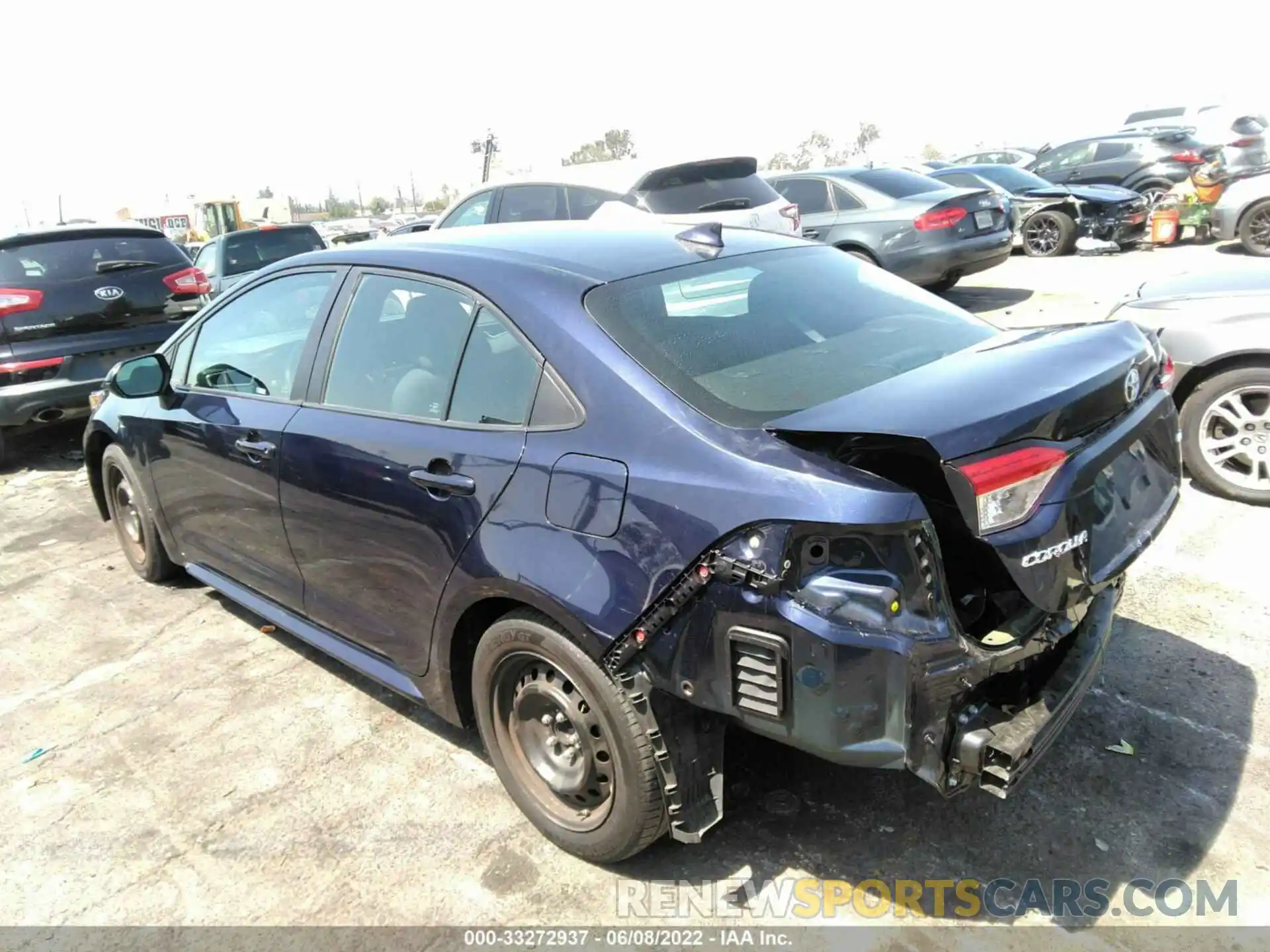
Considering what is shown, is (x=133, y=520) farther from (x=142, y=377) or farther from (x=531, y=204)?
(x=531, y=204)

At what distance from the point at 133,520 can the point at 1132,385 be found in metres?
4.76

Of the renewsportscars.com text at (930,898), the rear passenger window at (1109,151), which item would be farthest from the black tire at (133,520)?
the rear passenger window at (1109,151)

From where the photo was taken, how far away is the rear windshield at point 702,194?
312 inches

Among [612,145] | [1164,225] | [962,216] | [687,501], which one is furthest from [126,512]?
[612,145]

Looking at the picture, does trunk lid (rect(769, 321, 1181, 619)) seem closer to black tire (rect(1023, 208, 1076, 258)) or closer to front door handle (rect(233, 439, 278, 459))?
front door handle (rect(233, 439, 278, 459))

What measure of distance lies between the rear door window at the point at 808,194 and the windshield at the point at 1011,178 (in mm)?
4339

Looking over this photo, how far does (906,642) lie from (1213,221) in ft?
44.3

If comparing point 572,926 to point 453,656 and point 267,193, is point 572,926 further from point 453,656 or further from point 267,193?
point 267,193

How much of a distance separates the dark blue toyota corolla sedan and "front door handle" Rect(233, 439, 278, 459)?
0.02 metres

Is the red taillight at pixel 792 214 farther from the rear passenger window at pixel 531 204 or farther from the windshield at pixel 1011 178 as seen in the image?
the windshield at pixel 1011 178

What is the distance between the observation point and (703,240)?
3088mm

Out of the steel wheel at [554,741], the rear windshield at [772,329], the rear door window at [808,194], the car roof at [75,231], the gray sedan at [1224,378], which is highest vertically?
the rear door window at [808,194]

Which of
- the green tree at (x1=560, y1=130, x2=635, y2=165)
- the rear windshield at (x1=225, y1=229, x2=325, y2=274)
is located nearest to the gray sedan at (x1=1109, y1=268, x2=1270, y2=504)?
the rear windshield at (x1=225, y1=229, x2=325, y2=274)

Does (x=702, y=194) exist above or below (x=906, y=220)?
above
